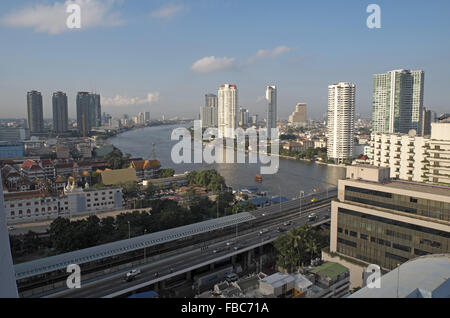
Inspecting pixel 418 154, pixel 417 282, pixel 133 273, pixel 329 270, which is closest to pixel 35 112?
pixel 133 273

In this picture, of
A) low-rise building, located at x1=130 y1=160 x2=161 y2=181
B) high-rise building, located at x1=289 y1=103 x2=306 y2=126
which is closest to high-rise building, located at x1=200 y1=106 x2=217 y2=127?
high-rise building, located at x1=289 y1=103 x2=306 y2=126

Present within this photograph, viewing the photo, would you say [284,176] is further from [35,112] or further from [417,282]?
[35,112]

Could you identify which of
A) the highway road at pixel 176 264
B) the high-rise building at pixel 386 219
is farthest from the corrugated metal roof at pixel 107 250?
the high-rise building at pixel 386 219

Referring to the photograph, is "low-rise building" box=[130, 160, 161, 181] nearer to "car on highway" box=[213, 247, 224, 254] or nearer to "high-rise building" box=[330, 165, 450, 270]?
"car on highway" box=[213, 247, 224, 254]

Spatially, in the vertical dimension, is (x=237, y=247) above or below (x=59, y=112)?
below

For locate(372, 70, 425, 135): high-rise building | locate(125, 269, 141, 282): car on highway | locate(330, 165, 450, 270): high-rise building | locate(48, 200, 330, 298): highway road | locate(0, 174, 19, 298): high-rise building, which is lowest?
locate(48, 200, 330, 298): highway road

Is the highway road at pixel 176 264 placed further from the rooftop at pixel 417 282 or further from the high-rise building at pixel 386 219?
the rooftop at pixel 417 282

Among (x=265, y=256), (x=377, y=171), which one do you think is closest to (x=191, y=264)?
(x=265, y=256)
